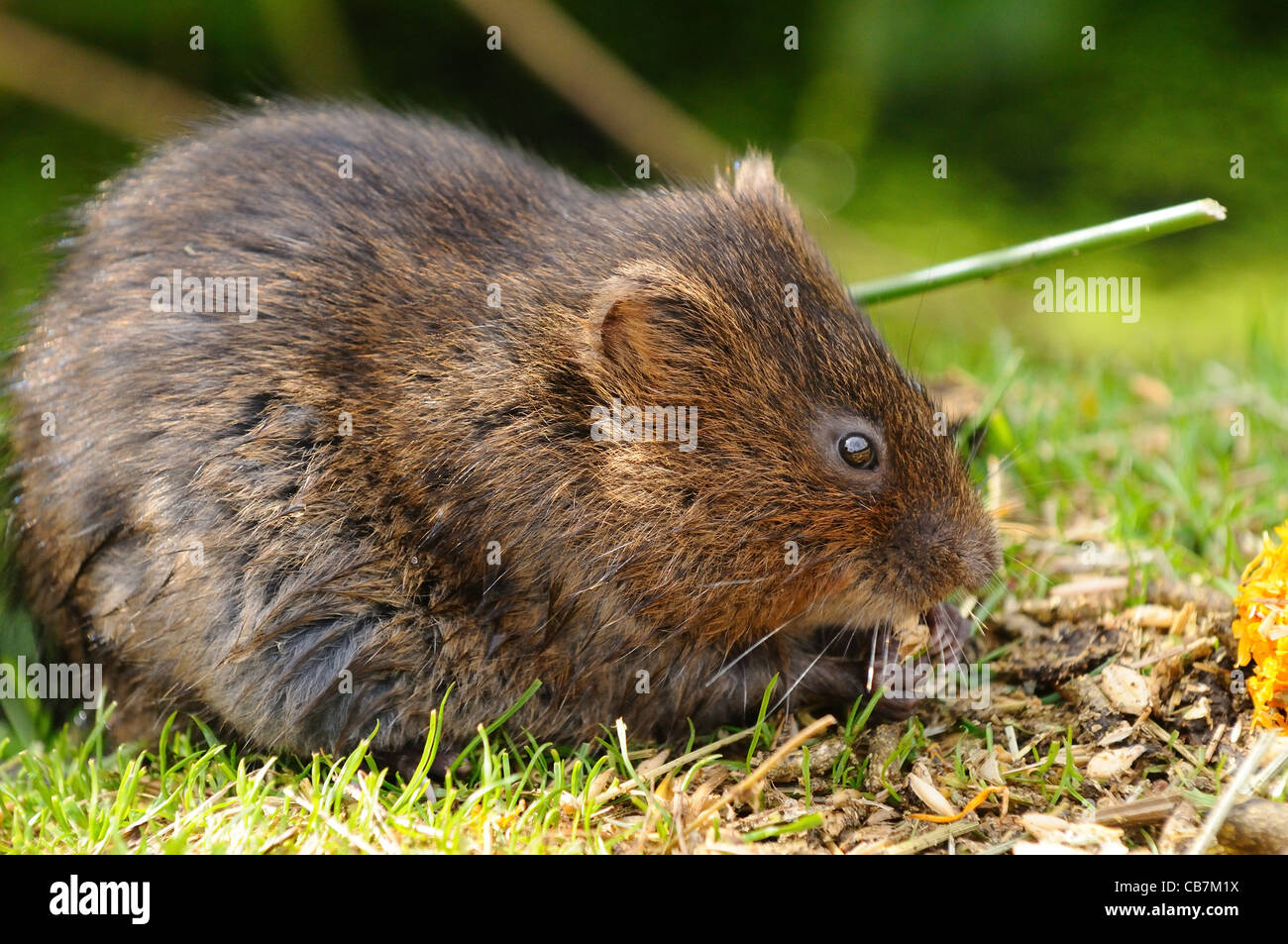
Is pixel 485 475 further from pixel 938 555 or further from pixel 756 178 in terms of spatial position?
pixel 756 178

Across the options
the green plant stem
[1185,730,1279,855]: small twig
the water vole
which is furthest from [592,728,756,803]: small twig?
the green plant stem

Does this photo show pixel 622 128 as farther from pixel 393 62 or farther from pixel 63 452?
pixel 63 452

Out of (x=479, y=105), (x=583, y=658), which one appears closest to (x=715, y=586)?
(x=583, y=658)

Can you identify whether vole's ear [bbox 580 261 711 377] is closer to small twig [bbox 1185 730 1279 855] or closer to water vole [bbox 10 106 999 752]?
water vole [bbox 10 106 999 752]

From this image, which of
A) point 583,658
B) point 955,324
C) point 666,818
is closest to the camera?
point 666,818

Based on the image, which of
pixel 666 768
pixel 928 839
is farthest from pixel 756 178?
pixel 928 839
